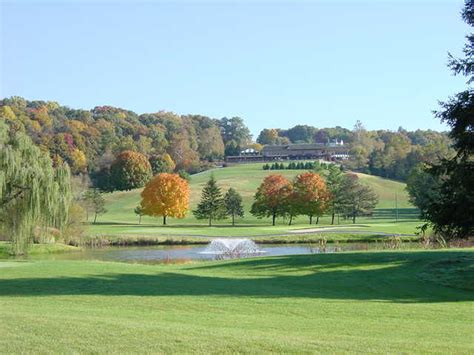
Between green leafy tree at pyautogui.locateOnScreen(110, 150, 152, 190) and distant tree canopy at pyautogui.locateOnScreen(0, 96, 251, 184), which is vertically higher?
distant tree canopy at pyautogui.locateOnScreen(0, 96, 251, 184)

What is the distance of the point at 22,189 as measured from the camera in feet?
99.5

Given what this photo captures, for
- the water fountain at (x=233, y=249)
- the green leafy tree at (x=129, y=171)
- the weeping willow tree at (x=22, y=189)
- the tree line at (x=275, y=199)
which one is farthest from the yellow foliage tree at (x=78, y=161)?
the weeping willow tree at (x=22, y=189)

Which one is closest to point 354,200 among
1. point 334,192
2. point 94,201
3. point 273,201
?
point 334,192

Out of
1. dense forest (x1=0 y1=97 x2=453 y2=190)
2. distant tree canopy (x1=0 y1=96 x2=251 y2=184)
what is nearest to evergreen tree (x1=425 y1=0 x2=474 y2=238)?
dense forest (x1=0 y1=97 x2=453 y2=190)

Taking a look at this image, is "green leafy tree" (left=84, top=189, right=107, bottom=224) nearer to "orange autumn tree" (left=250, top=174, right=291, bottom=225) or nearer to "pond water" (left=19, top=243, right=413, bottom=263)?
"orange autumn tree" (left=250, top=174, right=291, bottom=225)

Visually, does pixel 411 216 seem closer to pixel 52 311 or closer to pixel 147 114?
pixel 52 311

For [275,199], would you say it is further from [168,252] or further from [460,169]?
[460,169]

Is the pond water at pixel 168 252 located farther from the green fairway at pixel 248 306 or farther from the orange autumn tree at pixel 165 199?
the orange autumn tree at pixel 165 199

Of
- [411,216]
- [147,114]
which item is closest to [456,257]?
[411,216]

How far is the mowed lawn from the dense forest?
860cm

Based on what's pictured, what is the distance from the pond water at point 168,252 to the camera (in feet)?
140

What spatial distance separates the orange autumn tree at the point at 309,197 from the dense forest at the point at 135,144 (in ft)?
98.6

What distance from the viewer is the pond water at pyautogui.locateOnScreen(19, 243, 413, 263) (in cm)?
4272

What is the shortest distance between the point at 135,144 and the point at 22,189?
11168cm
